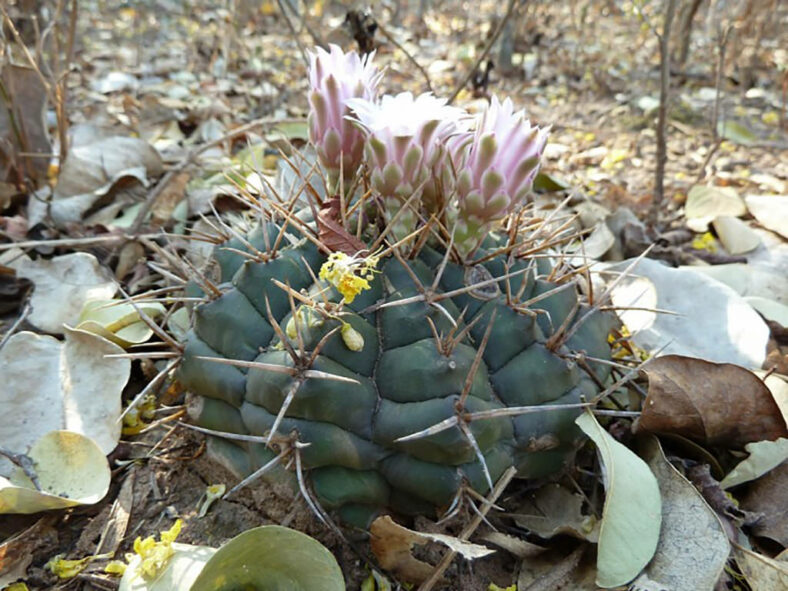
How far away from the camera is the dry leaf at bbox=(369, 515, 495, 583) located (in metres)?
1.20

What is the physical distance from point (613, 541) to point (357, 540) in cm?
48

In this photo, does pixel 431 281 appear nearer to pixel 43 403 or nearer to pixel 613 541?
pixel 613 541

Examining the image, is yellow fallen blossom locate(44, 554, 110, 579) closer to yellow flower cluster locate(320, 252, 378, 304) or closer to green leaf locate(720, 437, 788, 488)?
yellow flower cluster locate(320, 252, 378, 304)

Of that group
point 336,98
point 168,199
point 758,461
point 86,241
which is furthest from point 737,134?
point 86,241

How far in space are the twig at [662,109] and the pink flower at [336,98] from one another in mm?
1530

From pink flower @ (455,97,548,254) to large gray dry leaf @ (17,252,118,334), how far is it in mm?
1143

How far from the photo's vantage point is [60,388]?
1.69m

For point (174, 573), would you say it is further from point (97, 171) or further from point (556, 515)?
point (97, 171)

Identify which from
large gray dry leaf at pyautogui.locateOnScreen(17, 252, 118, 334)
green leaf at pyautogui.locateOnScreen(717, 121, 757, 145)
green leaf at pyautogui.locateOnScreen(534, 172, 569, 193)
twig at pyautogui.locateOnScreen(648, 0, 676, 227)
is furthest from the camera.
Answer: green leaf at pyautogui.locateOnScreen(717, 121, 757, 145)

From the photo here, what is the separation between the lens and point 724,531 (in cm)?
135

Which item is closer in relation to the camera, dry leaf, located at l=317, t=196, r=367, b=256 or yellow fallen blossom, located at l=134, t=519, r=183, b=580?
yellow fallen blossom, located at l=134, t=519, r=183, b=580

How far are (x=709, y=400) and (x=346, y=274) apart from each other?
829mm

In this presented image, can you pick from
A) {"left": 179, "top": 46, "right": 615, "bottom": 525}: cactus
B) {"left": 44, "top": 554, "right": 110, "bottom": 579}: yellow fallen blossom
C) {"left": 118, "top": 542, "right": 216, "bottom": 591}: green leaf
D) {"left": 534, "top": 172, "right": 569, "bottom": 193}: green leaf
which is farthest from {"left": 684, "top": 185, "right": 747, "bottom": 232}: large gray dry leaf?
{"left": 44, "top": 554, "right": 110, "bottom": 579}: yellow fallen blossom

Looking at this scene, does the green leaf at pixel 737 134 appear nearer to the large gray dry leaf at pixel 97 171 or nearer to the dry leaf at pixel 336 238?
the large gray dry leaf at pixel 97 171
